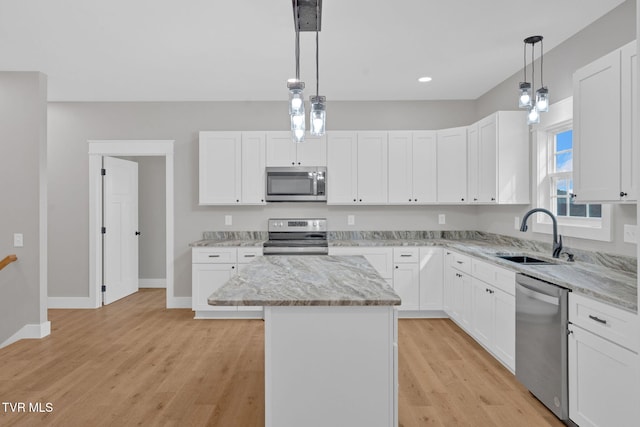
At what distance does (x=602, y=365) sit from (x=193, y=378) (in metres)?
2.62

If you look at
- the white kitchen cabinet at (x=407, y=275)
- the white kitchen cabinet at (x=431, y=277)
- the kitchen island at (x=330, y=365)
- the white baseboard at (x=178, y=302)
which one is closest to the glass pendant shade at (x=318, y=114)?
the kitchen island at (x=330, y=365)

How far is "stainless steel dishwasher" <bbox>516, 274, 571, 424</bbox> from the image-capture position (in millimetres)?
2121

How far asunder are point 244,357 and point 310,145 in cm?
250

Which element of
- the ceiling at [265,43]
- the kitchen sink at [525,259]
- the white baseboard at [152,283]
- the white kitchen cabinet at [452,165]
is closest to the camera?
the ceiling at [265,43]

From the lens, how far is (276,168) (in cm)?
444

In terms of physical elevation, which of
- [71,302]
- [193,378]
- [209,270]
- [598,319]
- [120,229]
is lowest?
[193,378]

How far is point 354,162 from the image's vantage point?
449 centimetres

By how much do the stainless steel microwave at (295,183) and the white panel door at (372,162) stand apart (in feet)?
1.54

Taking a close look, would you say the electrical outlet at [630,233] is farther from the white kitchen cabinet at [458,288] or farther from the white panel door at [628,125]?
the white kitchen cabinet at [458,288]

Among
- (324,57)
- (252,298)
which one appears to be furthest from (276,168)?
(252,298)

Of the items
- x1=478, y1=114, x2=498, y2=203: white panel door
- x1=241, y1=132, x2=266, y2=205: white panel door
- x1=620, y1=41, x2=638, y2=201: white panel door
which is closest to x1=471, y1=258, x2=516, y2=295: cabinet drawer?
x1=478, y1=114, x2=498, y2=203: white panel door

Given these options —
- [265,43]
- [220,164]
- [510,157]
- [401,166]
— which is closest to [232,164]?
[220,164]

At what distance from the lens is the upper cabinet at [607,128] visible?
1.93m

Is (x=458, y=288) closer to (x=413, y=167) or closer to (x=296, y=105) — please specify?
(x=413, y=167)
